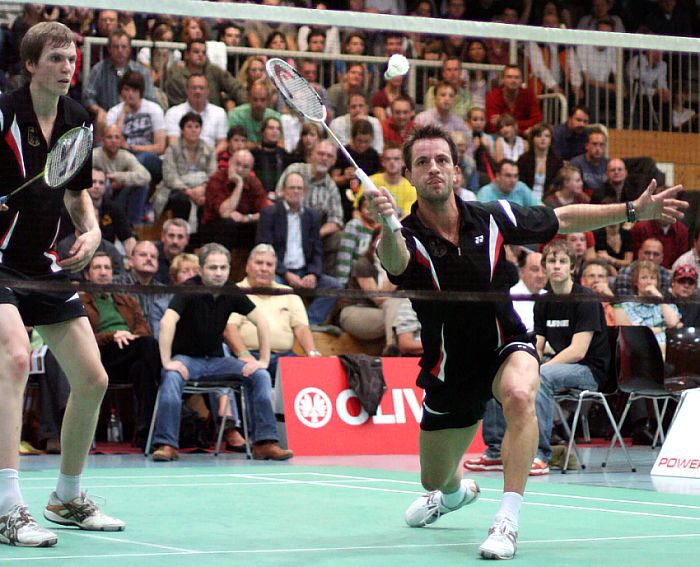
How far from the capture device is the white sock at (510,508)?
5332 mm

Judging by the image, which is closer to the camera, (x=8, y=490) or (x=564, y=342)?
(x=8, y=490)

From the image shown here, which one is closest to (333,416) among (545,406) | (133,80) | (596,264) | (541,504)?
(545,406)

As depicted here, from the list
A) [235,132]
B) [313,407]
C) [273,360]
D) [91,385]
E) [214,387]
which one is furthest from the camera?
[235,132]

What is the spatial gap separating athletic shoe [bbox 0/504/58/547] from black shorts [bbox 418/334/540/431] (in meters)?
1.72

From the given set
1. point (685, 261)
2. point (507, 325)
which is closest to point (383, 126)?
point (685, 261)

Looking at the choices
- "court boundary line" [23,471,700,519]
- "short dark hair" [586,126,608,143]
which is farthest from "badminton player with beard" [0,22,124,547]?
"short dark hair" [586,126,608,143]

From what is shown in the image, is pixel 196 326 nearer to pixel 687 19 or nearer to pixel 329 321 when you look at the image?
pixel 329 321

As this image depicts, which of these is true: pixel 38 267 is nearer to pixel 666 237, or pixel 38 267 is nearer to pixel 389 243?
pixel 389 243

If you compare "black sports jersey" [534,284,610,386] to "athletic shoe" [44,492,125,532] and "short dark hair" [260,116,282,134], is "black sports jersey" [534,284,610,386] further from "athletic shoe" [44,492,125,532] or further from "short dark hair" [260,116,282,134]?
"athletic shoe" [44,492,125,532]

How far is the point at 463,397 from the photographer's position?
5801 millimetres

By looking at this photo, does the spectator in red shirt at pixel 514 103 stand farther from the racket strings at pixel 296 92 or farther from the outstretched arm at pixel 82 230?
the outstretched arm at pixel 82 230

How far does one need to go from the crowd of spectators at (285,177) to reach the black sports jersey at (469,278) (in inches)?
161

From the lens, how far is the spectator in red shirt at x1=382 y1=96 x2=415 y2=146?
1384 centimetres

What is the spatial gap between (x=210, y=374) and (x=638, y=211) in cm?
564
